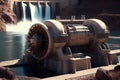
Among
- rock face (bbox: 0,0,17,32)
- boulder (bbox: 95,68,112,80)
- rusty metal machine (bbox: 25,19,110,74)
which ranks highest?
rock face (bbox: 0,0,17,32)

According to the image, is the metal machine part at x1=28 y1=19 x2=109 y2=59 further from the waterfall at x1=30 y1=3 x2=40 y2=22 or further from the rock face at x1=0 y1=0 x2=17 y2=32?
A: the waterfall at x1=30 y1=3 x2=40 y2=22

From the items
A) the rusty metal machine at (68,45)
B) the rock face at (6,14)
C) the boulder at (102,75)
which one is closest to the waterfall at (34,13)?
the rock face at (6,14)

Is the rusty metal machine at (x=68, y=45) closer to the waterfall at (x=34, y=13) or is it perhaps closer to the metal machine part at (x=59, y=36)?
the metal machine part at (x=59, y=36)

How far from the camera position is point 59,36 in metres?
33.9

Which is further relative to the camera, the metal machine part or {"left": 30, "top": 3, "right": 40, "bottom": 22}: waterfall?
{"left": 30, "top": 3, "right": 40, "bottom": 22}: waterfall

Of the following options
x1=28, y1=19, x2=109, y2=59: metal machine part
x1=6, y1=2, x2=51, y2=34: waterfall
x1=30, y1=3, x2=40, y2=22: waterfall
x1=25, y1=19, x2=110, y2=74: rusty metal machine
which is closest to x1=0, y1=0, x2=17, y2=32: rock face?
Answer: x1=6, y1=2, x2=51, y2=34: waterfall

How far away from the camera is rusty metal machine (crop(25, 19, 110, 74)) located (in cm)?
3397

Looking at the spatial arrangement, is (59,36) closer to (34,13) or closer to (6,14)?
(6,14)

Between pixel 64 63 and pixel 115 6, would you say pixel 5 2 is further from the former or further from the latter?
pixel 64 63

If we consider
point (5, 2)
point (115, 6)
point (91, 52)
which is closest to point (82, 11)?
point (115, 6)

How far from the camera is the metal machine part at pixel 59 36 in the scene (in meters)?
34.0

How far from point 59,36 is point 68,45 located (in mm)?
2363

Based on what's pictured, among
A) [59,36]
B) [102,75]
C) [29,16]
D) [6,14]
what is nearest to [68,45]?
[59,36]

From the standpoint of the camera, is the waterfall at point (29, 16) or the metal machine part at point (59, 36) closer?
the metal machine part at point (59, 36)
